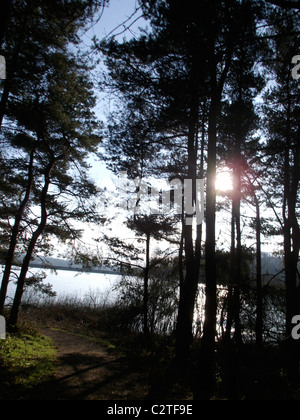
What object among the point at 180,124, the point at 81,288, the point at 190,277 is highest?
the point at 180,124

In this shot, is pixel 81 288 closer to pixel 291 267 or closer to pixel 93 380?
pixel 291 267

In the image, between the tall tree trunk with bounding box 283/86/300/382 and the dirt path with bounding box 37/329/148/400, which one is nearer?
the dirt path with bounding box 37/329/148/400

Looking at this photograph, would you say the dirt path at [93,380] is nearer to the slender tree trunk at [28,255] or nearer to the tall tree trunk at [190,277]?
the tall tree trunk at [190,277]

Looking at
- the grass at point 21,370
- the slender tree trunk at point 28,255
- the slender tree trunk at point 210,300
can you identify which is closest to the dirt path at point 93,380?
the grass at point 21,370

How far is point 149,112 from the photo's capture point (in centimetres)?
714

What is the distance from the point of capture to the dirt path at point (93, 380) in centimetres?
430

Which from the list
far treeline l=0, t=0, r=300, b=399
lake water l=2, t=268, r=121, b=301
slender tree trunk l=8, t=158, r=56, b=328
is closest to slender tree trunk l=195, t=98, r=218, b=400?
far treeline l=0, t=0, r=300, b=399

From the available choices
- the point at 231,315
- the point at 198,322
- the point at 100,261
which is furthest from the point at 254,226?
the point at 100,261

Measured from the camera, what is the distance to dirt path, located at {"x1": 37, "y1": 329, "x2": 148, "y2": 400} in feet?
14.1

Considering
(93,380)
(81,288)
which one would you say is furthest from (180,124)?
(81,288)

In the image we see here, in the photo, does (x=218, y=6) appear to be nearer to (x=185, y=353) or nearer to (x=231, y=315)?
(x=231, y=315)

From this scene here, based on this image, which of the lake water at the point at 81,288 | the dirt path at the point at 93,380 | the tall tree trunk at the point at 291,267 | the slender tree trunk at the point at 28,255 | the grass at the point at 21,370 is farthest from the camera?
the lake water at the point at 81,288

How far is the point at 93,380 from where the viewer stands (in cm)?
515

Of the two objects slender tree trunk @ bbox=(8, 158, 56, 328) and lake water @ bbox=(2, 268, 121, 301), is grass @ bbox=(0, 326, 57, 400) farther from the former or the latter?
lake water @ bbox=(2, 268, 121, 301)
